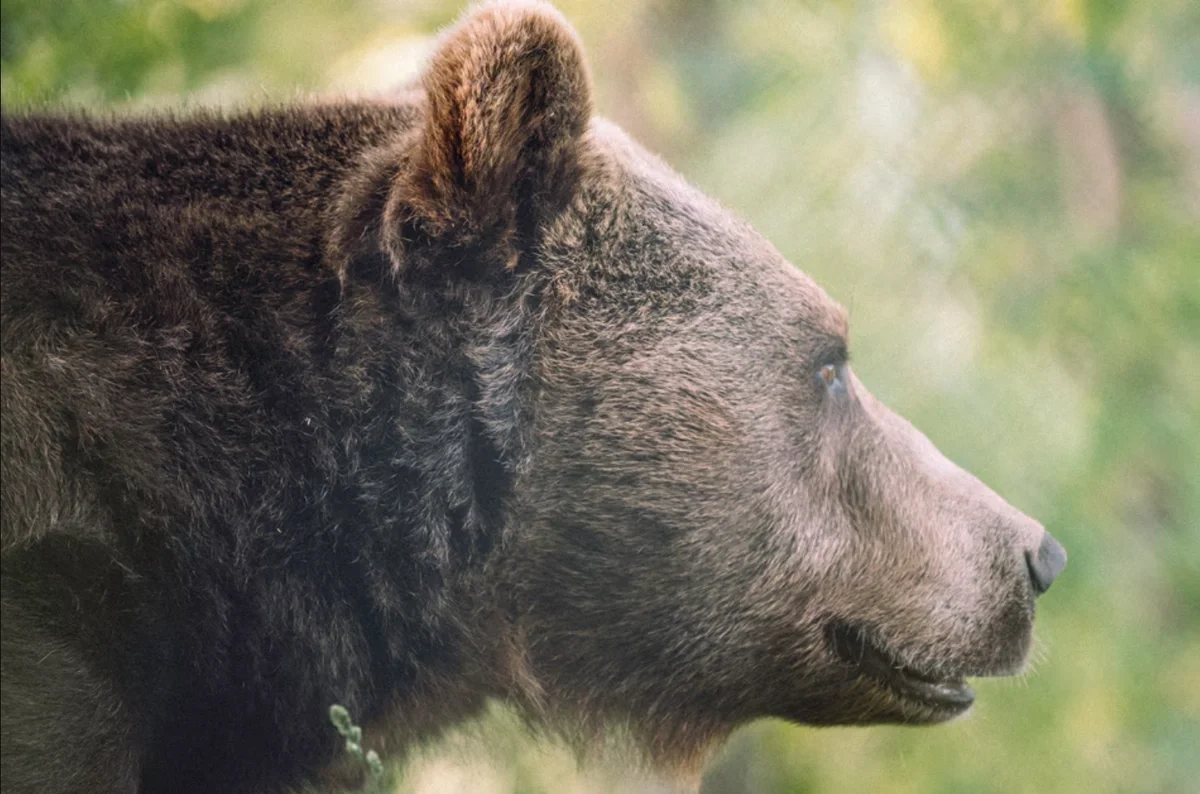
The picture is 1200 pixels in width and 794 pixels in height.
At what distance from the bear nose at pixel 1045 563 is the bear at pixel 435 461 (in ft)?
0.04

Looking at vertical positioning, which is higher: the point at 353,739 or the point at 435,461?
the point at 435,461

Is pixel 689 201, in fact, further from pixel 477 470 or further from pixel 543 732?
pixel 543 732

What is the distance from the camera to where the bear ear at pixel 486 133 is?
10.5ft

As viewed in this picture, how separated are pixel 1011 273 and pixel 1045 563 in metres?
3.89

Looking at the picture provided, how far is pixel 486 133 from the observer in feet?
10.5

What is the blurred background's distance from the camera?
6.92 metres

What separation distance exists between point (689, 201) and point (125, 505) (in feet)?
6.17

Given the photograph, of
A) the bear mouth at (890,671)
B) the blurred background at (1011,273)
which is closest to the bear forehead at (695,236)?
the bear mouth at (890,671)

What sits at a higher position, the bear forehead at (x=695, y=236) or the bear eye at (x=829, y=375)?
the bear forehead at (x=695, y=236)

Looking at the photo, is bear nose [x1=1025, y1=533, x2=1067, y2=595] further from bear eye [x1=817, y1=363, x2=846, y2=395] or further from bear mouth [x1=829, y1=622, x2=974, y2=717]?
bear eye [x1=817, y1=363, x2=846, y2=395]

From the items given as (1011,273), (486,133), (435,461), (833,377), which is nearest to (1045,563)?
(833,377)

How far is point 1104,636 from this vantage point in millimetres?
6961

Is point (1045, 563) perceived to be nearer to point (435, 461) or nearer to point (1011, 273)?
point (435, 461)

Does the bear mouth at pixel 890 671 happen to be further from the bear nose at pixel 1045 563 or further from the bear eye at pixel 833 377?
the bear eye at pixel 833 377
